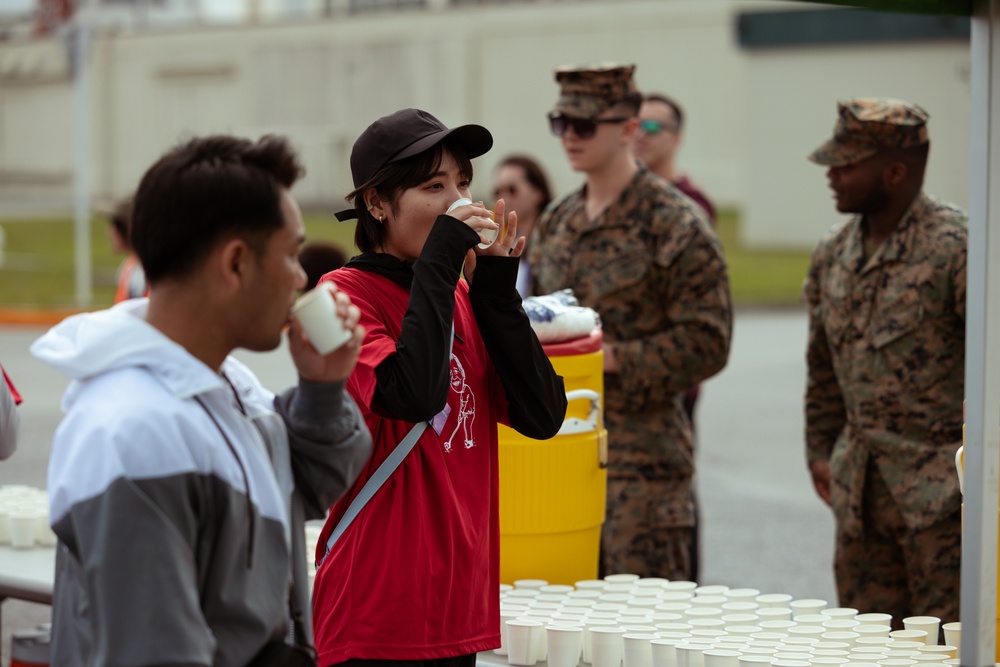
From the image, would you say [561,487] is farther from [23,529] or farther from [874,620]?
[23,529]

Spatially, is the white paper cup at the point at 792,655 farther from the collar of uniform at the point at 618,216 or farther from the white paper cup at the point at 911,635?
the collar of uniform at the point at 618,216

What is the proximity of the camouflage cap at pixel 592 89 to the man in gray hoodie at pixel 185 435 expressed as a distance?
322 centimetres

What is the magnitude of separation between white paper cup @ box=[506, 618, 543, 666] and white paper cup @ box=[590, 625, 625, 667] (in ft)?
0.51

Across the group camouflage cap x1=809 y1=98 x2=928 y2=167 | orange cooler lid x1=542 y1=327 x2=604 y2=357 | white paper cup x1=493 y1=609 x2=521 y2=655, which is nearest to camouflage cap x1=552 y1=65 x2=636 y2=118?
camouflage cap x1=809 y1=98 x2=928 y2=167

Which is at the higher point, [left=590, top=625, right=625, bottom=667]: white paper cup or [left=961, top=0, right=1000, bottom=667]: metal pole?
[left=961, top=0, right=1000, bottom=667]: metal pole

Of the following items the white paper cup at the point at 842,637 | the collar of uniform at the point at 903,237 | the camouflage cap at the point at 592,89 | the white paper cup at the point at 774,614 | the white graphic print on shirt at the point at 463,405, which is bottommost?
the white paper cup at the point at 774,614

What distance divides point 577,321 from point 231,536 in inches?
91.4

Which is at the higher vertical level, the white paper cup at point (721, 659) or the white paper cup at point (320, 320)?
the white paper cup at point (320, 320)

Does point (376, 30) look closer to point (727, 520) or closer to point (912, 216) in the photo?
Result: point (727, 520)

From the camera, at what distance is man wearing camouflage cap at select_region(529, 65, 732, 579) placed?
→ 16.0 ft

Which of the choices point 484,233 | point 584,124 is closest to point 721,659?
point 484,233

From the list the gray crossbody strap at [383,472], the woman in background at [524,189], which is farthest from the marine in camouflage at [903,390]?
the woman in background at [524,189]

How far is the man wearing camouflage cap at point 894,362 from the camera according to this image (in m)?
4.55

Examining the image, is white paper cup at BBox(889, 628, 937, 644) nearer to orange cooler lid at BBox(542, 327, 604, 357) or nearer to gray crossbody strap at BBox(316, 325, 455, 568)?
orange cooler lid at BBox(542, 327, 604, 357)
